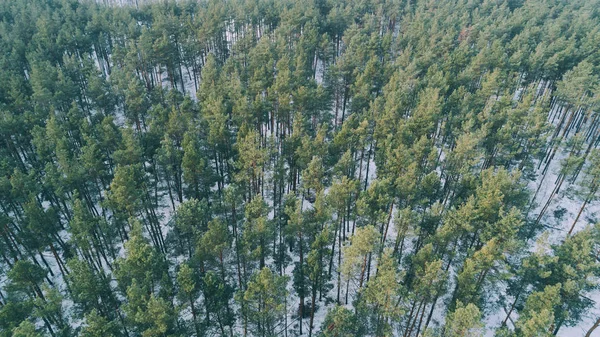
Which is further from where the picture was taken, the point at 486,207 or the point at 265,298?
the point at 486,207

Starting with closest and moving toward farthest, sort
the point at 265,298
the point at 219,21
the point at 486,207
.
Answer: the point at 265,298, the point at 486,207, the point at 219,21

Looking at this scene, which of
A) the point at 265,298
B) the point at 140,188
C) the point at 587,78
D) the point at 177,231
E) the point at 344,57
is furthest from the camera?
the point at 344,57

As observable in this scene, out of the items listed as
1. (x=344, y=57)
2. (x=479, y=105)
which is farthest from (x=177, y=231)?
(x=479, y=105)

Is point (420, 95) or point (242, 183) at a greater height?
point (420, 95)

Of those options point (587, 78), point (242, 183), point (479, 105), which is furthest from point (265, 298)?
point (587, 78)

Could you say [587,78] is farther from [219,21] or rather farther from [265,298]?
[219,21]

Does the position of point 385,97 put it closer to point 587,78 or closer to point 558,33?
point 587,78

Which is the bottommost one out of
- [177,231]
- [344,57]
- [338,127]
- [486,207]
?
[177,231]
